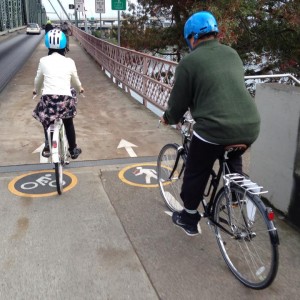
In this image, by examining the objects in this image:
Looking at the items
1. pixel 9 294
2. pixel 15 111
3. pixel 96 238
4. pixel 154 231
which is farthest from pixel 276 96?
pixel 15 111

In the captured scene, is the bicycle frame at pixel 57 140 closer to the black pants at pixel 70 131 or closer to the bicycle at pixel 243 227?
the black pants at pixel 70 131

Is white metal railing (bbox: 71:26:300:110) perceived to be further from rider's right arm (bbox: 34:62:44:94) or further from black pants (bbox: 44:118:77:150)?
rider's right arm (bbox: 34:62:44:94)

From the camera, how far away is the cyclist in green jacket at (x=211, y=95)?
2.59 meters

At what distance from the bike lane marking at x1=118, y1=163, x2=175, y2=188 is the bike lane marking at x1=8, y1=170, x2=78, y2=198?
65 cm

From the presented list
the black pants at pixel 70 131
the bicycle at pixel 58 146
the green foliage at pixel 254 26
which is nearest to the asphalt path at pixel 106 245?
the bicycle at pixel 58 146

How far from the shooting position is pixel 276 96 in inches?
144

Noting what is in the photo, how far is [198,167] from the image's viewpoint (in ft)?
9.32

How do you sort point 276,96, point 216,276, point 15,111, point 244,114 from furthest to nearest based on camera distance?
point 15,111 < point 276,96 < point 216,276 < point 244,114

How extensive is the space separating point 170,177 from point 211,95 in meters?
1.51

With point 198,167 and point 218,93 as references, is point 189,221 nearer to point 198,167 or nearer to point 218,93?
point 198,167

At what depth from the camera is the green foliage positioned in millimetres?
9414

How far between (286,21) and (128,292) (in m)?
10.5

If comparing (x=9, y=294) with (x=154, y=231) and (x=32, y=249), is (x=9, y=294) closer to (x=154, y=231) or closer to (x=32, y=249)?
(x=32, y=249)

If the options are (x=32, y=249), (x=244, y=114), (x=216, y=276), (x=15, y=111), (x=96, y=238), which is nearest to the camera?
(x=244, y=114)
